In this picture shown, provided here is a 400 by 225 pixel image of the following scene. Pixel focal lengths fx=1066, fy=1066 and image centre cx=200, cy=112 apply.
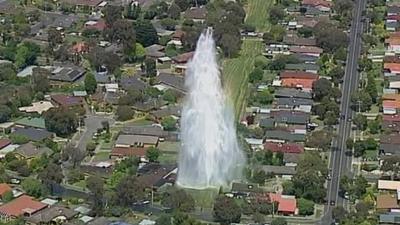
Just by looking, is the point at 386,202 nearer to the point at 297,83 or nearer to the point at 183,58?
the point at 297,83

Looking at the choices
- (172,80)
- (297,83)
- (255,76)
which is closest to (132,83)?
(172,80)

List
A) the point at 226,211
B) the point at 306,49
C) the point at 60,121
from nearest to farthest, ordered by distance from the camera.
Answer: the point at 226,211 → the point at 60,121 → the point at 306,49

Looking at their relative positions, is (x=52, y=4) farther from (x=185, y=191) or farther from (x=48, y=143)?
(x=185, y=191)

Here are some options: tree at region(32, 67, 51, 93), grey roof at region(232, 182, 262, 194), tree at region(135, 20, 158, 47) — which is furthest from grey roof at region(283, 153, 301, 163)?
tree at region(135, 20, 158, 47)

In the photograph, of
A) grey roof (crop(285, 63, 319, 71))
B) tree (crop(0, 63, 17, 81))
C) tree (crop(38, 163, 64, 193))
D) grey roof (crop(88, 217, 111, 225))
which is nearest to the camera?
grey roof (crop(88, 217, 111, 225))

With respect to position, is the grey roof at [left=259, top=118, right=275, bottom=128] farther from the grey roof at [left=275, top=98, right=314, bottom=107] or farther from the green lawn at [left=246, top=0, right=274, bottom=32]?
the green lawn at [left=246, top=0, right=274, bottom=32]

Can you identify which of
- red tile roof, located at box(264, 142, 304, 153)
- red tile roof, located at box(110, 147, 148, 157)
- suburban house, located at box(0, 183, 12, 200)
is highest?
red tile roof, located at box(264, 142, 304, 153)
